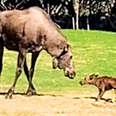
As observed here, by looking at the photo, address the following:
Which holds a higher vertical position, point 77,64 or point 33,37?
point 33,37

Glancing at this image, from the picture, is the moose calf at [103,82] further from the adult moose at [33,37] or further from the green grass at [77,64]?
the green grass at [77,64]

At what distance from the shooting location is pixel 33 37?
15.5 metres

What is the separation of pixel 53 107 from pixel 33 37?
8.34 feet

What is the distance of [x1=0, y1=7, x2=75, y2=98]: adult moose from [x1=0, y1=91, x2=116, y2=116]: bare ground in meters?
0.89

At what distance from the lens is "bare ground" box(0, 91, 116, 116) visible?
42.7 feet

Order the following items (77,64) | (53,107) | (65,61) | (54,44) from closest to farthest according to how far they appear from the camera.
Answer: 1. (53,107)
2. (54,44)
3. (65,61)
4. (77,64)

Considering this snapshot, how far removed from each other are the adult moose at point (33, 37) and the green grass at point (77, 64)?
14.9ft

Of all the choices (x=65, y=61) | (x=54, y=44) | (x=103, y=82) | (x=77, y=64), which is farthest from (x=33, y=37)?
(x=77, y=64)

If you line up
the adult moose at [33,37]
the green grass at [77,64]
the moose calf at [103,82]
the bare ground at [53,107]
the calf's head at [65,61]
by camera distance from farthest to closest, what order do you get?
the green grass at [77,64] < the calf's head at [65,61] < the adult moose at [33,37] < the moose calf at [103,82] < the bare ground at [53,107]

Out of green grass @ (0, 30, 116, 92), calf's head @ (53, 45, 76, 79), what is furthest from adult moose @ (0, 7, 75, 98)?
green grass @ (0, 30, 116, 92)

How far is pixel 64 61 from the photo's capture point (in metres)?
16.0

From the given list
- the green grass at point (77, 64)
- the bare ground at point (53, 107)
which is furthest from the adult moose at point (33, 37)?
the green grass at point (77, 64)

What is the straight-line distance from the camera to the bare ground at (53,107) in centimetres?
Result: 1301

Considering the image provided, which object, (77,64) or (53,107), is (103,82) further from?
(77,64)
